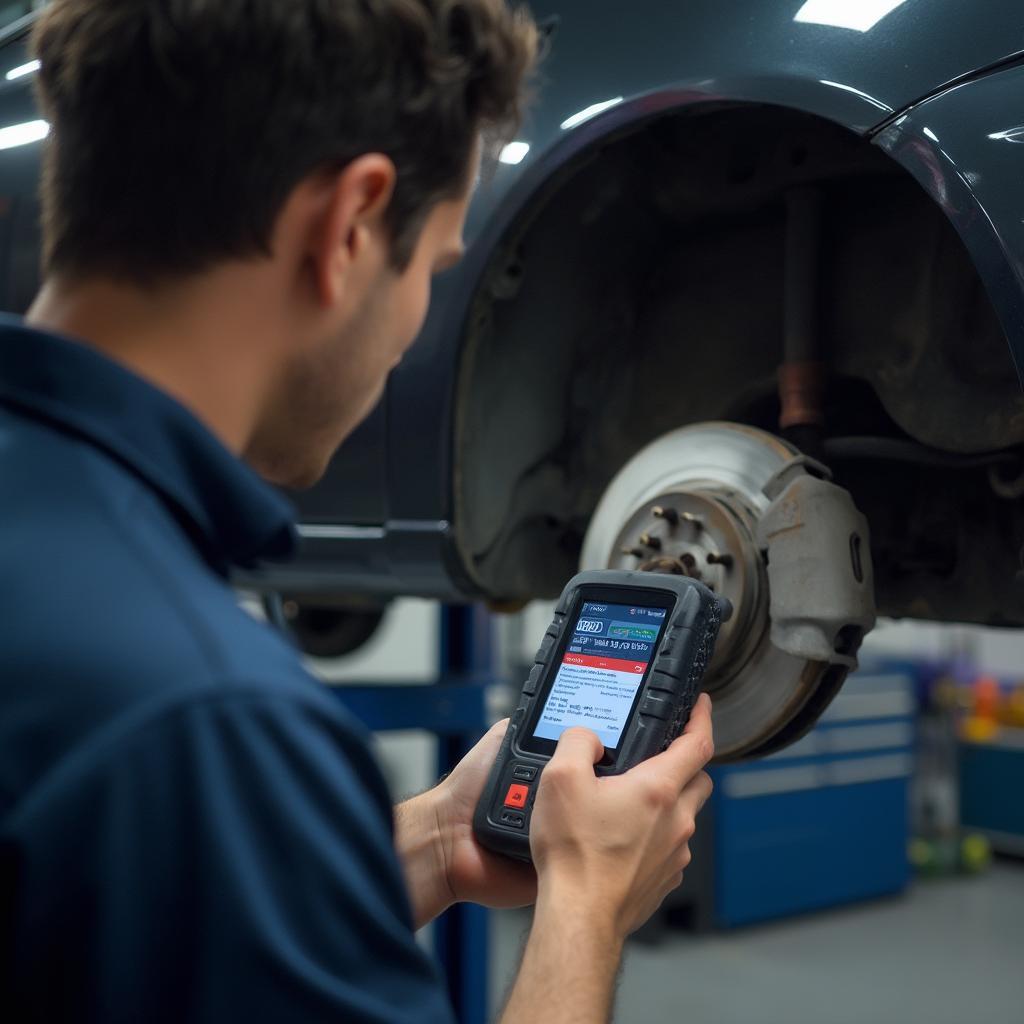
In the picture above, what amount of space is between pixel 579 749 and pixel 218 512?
0.95 ft

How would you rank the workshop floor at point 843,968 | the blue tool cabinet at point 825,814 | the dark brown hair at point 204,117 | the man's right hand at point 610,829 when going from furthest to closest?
the blue tool cabinet at point 825,814 < the workshop floor at point 843,968 < the man's right hand at point 610,829 < the dark brown hair at point 204,117

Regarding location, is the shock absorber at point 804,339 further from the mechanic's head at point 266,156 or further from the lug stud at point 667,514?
the mechanic's head at point 266,156

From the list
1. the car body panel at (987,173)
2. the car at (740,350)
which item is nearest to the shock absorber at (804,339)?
the car at (740,350)

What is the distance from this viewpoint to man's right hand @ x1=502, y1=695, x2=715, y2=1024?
522 millimetres

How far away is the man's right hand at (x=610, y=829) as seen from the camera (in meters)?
0.59

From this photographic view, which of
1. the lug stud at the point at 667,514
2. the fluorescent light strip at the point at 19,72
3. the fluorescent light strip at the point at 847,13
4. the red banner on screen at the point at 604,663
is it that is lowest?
the red banner on screen at the point at 604,663

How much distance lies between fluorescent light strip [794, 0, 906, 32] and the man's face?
388mm

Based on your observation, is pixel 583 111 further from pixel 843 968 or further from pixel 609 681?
pixel 843 968

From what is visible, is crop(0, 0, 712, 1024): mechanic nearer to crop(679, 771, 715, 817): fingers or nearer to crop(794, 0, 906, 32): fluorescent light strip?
crop(679, 771, 715, 817): fingers

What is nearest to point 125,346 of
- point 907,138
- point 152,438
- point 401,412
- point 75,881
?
point 152,438

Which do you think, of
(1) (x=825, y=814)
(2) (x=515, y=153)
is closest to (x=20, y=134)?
(2) (x=515, y=153)

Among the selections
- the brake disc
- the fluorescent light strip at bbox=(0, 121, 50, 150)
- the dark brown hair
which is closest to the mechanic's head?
the dark brown hair

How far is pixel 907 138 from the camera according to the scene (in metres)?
0.77

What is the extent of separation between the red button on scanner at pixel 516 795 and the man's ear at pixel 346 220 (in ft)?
1.14
